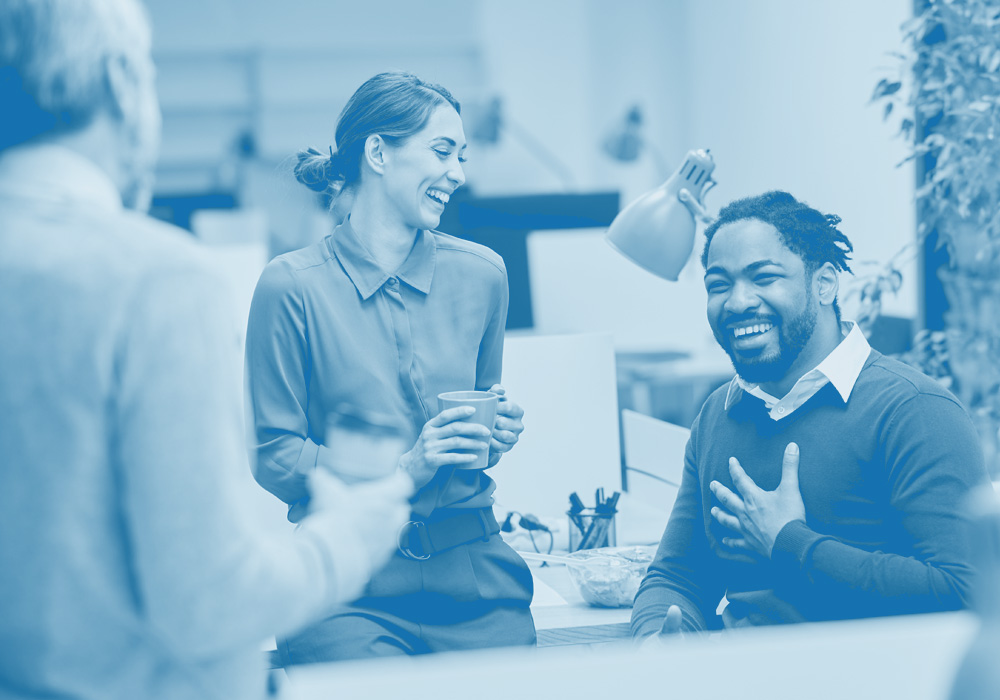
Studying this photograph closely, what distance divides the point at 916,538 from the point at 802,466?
189 millimetres

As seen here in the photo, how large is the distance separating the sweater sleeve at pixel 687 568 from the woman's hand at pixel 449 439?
0.37m

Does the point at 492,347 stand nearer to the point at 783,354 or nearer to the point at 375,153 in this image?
the point at 375,153

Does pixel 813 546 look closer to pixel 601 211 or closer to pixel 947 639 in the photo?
pixel 947 639

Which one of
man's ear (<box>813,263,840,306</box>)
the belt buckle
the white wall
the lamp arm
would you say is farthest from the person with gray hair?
the white wall

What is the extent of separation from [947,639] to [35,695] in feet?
2.22

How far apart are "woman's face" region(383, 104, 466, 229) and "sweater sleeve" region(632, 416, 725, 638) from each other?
0.57m

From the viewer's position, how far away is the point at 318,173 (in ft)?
5.89

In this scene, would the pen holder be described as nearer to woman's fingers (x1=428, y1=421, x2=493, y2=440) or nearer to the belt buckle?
the belt buckle

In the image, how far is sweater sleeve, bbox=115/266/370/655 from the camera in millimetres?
742

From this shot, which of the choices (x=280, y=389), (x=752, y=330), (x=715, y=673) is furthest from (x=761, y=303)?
(x=715, y=673)

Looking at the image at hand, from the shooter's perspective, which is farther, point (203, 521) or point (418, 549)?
point (418, 549)

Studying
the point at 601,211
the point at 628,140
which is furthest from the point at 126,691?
the point at 628,140

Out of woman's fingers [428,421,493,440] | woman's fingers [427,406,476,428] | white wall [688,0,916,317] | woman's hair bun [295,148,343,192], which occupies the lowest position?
woman's fingers [428,421,493,440]

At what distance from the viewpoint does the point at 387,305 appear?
1667 millimetres
